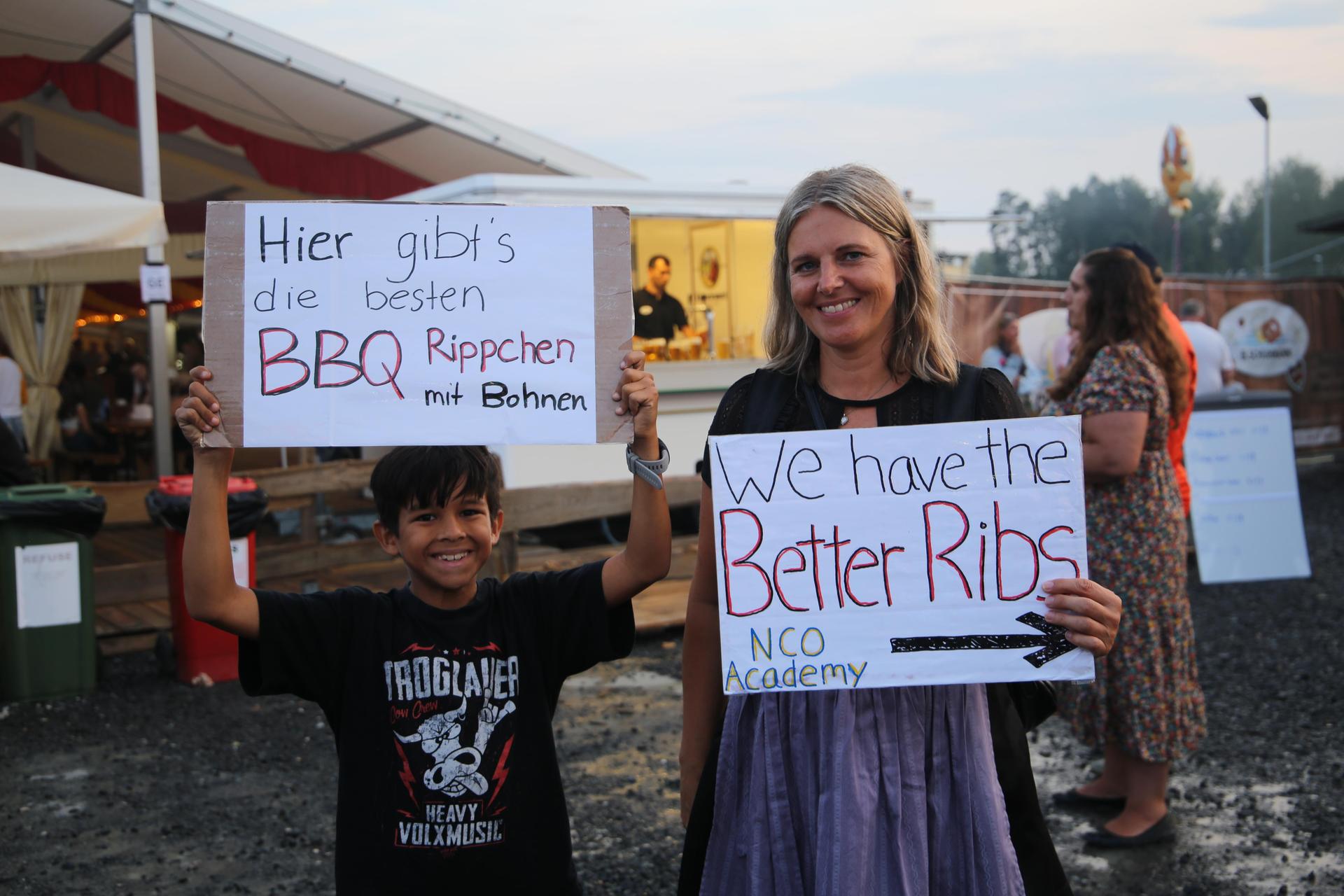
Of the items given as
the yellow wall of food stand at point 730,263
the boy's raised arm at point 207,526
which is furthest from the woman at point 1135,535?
the yellow wall of food stand at point 730,263

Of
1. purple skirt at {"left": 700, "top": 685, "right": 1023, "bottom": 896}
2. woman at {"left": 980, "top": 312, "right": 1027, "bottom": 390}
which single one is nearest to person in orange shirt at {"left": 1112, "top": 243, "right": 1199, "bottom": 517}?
purple skirt at {"left": 700, "top": 685, "right": 1023, "bottom": 896}

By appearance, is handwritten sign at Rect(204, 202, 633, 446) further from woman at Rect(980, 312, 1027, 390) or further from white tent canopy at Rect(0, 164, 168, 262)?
woman at Rect(980, 312, 1027, 390)

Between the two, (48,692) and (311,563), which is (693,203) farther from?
(48,692)

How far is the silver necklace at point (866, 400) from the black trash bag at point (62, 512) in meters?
5.30

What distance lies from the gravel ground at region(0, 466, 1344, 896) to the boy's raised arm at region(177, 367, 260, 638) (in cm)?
223

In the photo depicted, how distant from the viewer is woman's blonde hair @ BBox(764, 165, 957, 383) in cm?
209

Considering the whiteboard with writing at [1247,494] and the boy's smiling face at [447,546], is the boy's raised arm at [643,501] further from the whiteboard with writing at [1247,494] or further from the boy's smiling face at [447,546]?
the whiteboard with writing at [1247,494]

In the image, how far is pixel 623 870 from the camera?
4062 millimetres

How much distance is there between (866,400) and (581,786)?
3223mm

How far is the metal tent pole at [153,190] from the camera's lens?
336 inches

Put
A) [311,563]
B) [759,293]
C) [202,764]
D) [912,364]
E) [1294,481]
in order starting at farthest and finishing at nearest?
[759,293] < [1294,481] < [311,563] < [202,764] < [912,364]

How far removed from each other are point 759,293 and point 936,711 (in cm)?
1238

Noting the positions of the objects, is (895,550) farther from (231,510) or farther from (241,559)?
(241,559)

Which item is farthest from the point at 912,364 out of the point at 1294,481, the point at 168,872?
the point at 1294,481
